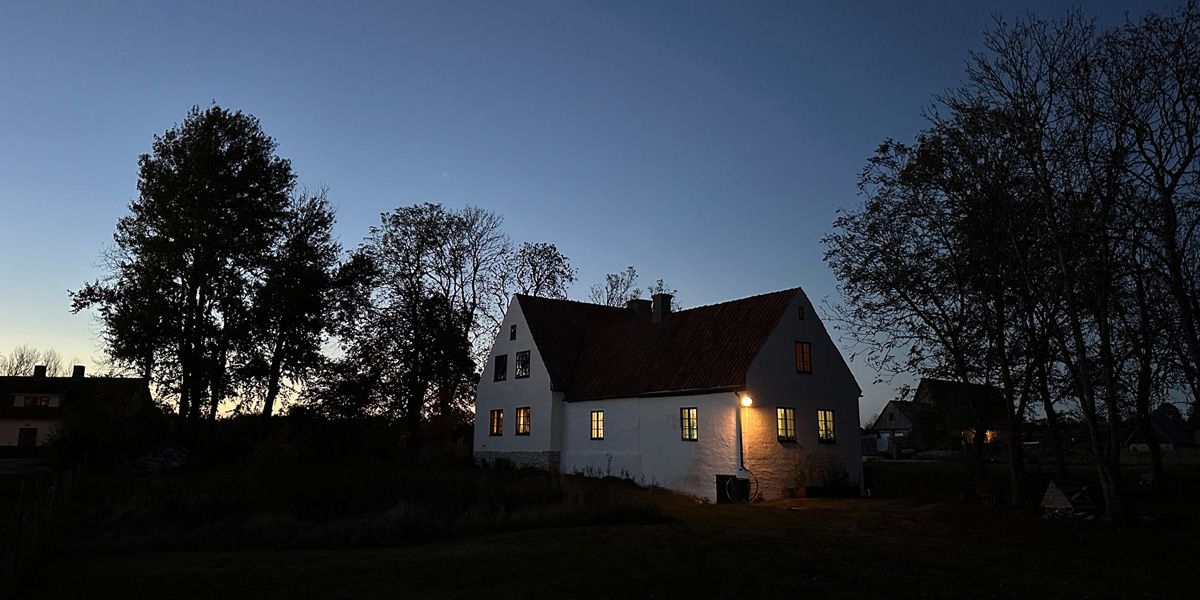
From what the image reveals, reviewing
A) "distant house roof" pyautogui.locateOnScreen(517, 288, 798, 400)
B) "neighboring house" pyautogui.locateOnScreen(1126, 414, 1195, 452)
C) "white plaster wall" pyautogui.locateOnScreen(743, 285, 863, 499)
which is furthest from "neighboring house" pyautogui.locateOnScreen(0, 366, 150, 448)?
"neighboring house" pyautogui.locateOnScreen(1126, 414, 1195, 452)

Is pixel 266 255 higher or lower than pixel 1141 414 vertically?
higher

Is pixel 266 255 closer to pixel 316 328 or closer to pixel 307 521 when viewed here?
pixel 316 328

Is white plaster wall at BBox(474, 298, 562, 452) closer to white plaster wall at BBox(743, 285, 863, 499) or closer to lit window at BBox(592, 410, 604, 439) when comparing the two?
lit window at BBox(592, 410, 604, 439)

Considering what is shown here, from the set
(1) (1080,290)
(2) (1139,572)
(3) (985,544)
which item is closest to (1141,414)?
(1) (1080,290)

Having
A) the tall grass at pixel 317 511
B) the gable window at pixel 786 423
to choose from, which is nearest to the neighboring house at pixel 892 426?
the gable window at pixel 786 423

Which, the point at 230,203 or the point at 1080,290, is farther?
the point at 230,203

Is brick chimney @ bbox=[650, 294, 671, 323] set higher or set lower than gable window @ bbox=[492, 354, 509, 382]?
higher

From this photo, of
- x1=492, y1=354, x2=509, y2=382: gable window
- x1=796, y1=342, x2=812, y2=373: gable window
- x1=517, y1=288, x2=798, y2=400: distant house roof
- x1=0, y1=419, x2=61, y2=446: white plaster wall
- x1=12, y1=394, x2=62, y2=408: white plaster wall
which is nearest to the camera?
x1=517, y1=288, x2=798, y2=400: distant house roof

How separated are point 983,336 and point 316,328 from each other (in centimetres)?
2986

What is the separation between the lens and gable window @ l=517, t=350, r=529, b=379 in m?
34.6

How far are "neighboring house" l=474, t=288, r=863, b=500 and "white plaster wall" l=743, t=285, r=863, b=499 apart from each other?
4 centimetres

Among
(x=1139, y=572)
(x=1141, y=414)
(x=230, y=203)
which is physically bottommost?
(x=1139, y=572)

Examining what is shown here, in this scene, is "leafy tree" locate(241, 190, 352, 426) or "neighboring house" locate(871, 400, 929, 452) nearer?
"leafy tree" locate(241, 190, 352, 426)

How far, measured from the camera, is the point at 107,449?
2886 cm
